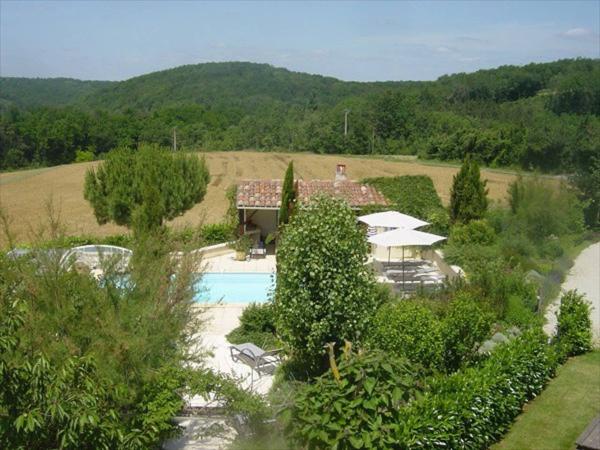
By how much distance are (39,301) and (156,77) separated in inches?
5220

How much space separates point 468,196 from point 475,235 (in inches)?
111

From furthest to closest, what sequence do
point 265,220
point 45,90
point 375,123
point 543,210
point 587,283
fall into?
point 45,90 → point 375,123 → point 265,220 → point 543,210 → point 587,283

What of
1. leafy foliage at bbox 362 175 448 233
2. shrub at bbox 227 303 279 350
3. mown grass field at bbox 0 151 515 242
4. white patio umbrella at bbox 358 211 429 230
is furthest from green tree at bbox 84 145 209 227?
shrub at bbox 227 303 279 350

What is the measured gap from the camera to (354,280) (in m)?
10.0

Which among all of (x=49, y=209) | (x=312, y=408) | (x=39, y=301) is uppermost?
(x=49, y=209)

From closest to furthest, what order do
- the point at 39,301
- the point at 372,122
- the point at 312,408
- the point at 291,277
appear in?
the point at 312,408 < the point at 39,301 < the point at 291,277 < the point at 372,122

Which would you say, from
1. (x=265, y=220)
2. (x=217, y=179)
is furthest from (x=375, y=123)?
(x=265, y=220)

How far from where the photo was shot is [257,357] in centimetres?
1166

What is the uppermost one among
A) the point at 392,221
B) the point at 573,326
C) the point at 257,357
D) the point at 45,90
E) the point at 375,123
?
the point at 45,90

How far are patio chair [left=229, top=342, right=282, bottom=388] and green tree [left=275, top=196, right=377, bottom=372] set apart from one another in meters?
1.59

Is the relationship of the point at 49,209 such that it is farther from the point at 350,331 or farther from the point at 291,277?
the point at 350,331

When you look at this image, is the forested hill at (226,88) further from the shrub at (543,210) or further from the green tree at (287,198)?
the green tree at (287,198)

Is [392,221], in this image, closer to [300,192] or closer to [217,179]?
[300,192]

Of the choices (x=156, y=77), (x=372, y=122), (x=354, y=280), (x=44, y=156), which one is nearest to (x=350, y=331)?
(x=354, y=280)
